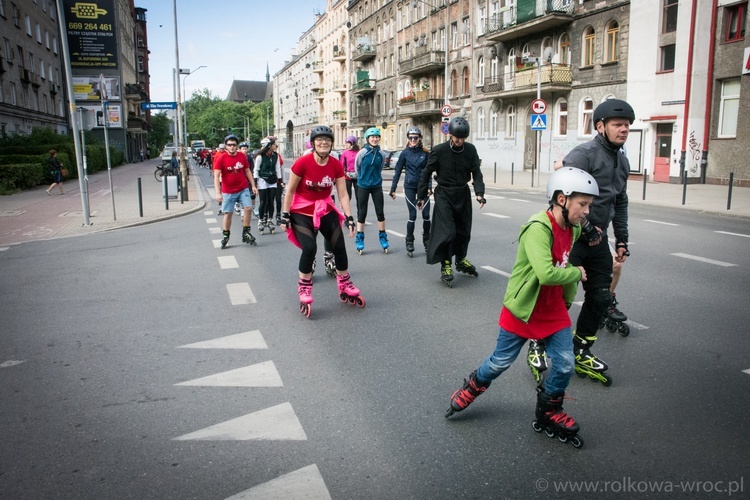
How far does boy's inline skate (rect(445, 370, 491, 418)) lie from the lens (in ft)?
12.5

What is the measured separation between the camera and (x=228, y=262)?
9.68 metres

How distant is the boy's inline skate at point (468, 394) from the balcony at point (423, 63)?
46.7 m

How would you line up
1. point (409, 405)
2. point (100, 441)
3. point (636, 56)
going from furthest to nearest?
point (636, 56) → point (409, 405) → point (100, 441)

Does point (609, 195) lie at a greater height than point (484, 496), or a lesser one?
greater

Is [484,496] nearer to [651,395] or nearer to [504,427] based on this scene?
[504,427]

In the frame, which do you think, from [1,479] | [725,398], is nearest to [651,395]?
[725,398]

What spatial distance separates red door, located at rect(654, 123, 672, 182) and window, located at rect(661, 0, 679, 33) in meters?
3.95

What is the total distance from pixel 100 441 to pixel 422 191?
5435mm

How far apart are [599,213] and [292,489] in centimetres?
293

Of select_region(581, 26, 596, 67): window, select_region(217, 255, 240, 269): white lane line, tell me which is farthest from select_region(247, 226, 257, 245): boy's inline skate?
select_region(581, 26, 596, 67): window

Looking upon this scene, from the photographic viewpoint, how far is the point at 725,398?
13.6 ft

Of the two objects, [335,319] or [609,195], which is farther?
[335,319]

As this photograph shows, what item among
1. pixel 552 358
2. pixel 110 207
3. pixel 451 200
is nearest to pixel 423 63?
pixel 110 207

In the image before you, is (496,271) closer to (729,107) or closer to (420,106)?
(729,107)
